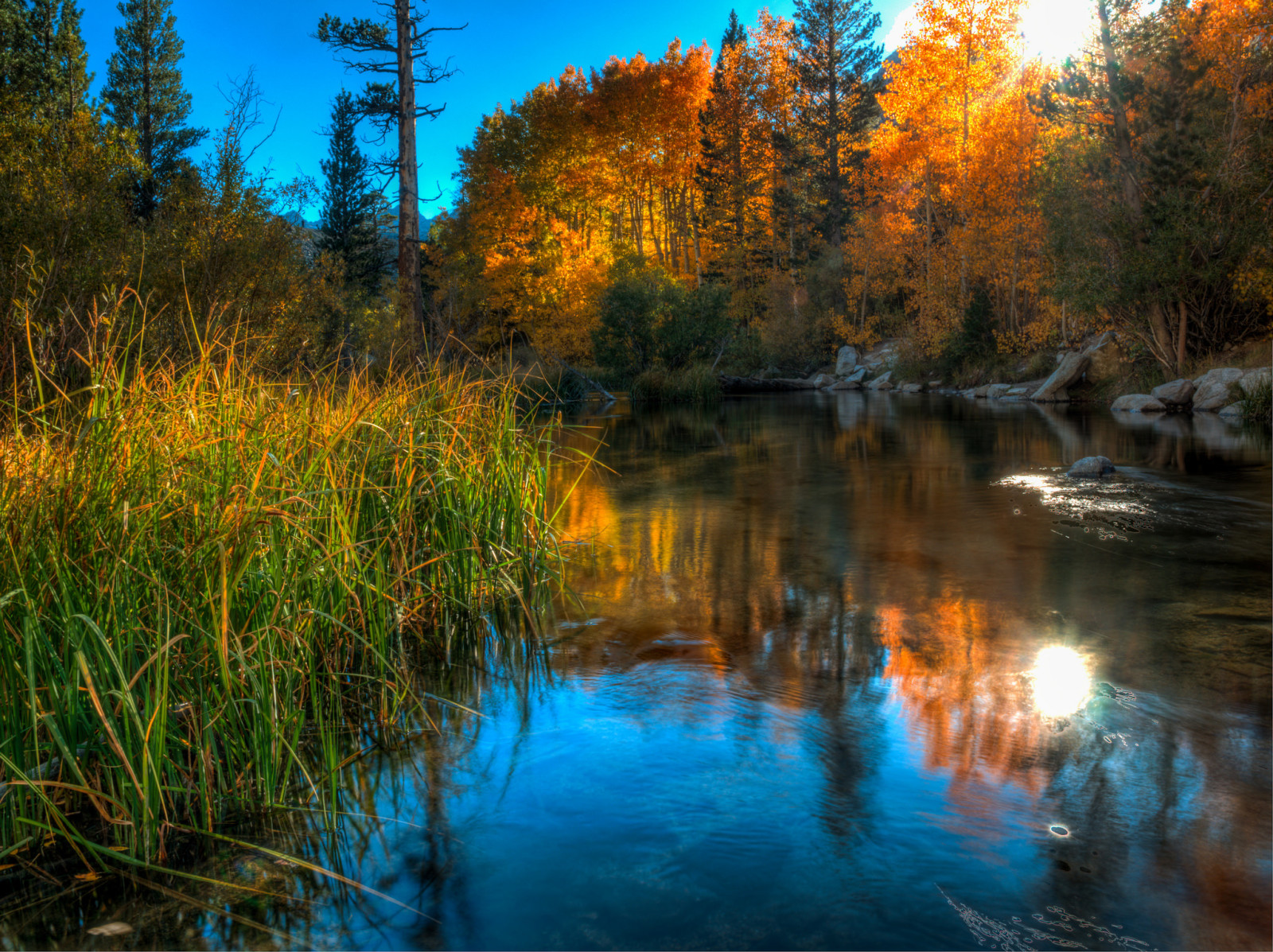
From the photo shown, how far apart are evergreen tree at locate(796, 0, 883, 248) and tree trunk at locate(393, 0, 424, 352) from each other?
23.3m

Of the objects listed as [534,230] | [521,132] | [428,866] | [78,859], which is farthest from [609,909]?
[521,132]

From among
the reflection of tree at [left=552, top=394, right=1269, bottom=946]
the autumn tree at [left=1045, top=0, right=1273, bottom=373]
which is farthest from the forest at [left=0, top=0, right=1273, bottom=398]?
the reflection of tree at [left=552, top=394, right=1269, bottom=946]

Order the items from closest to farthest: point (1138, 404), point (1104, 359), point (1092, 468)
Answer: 1. point (1092, 468)
2. point (1138, 404)
3. point (1104, 359)

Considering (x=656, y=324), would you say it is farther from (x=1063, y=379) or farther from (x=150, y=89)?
(x=150, y=89)

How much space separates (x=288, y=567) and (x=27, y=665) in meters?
0.97

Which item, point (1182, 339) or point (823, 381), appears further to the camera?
point (823, 381)

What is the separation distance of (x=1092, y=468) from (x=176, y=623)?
372 inches

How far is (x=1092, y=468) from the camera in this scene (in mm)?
9453

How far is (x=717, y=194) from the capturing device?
34938 millimetres

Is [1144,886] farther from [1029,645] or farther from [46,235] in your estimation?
[46,235]

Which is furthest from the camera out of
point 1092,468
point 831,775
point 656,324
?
point 656,324

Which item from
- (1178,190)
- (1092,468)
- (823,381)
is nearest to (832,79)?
(823,381)

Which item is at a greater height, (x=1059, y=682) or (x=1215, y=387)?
(x=1215, y=387)

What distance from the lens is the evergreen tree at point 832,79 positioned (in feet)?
115
